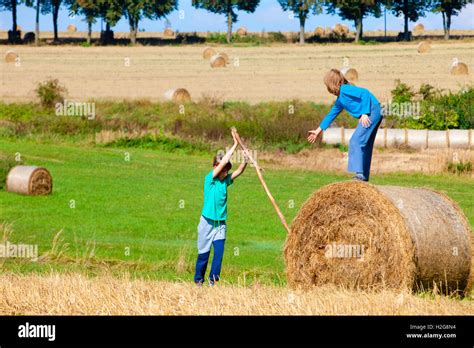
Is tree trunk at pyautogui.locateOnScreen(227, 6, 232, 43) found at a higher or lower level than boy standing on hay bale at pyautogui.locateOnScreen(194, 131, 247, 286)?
higher

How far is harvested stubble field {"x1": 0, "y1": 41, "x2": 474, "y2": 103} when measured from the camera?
2288 inches

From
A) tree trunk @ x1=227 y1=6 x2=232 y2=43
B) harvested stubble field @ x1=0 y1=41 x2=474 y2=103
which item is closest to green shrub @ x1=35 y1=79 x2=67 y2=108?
harvested stubble field @ x1=0 y1=41 x2=474 y2=103

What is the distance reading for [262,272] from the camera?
65.6 ft

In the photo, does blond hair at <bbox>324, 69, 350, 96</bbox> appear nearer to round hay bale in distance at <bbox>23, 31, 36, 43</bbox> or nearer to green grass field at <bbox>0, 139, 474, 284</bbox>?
green grass field at <bbox>0, 139, 474, 284</bbox>

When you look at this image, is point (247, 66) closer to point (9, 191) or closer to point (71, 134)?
point (71, 134)

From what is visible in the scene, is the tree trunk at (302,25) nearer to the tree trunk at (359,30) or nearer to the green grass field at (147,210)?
the tree trunk at (359,30)

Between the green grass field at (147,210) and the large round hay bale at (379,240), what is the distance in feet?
6.45

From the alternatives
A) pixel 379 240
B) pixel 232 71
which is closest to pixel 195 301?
pixel 379 240

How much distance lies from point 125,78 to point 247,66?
33.9ft

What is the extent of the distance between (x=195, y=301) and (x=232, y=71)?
58878mm

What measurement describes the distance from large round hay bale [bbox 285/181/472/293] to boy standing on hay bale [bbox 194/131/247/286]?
967mm

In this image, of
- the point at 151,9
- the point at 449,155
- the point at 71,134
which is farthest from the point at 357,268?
the point at 151,9
